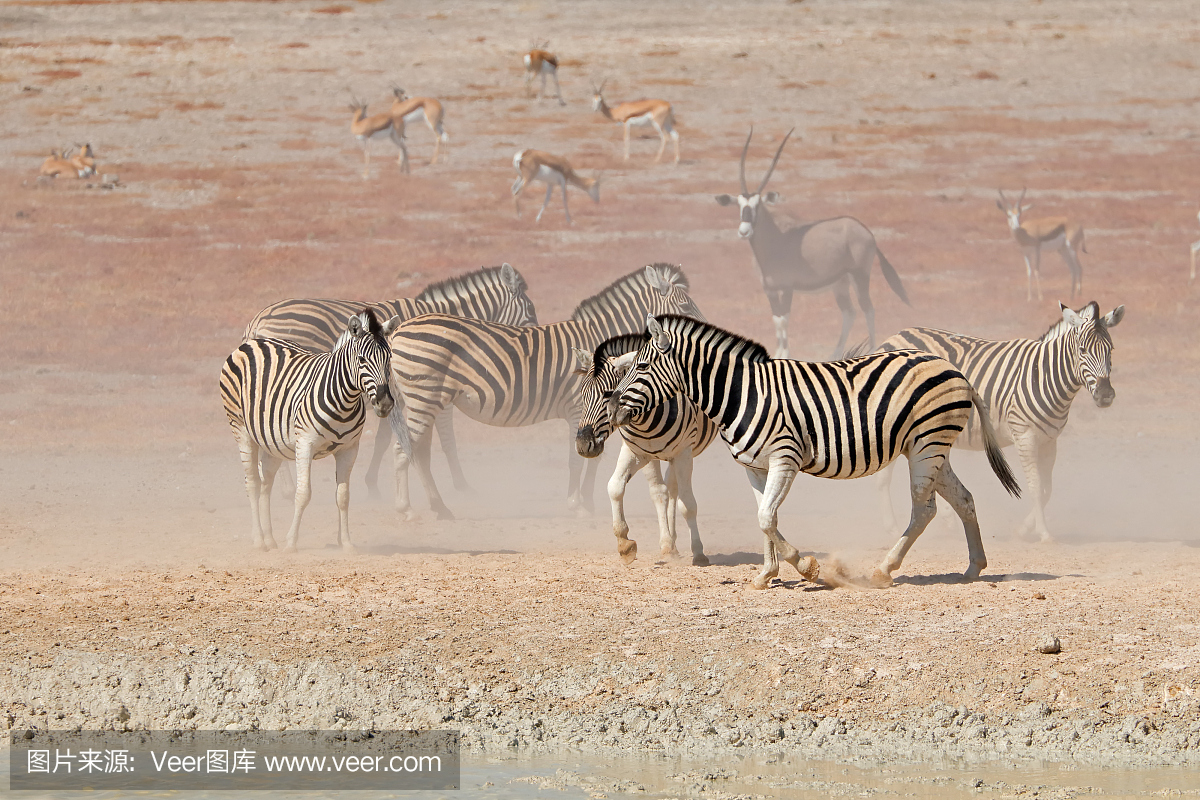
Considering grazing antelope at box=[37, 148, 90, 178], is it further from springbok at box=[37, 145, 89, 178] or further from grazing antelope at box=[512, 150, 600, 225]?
grazing antelope at box=[512, 150, 600, 225]

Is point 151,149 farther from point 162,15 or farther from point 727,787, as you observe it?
point 727,787

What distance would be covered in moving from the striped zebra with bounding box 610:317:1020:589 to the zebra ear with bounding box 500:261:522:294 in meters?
5.06

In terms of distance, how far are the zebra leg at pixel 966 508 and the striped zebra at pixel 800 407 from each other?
18mm

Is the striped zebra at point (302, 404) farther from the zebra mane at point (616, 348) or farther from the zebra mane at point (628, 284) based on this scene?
the zebra mane at point (628, 284)

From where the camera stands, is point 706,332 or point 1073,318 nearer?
point 706,332

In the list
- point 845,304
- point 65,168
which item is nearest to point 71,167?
point 65,168

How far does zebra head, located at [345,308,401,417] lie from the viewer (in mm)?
8758

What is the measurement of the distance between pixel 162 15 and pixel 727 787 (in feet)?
145

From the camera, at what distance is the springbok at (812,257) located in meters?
19.0

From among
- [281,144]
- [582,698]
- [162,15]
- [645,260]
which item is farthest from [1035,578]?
[162,15]

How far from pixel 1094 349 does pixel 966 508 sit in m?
2.33

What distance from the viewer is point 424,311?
12023 mm

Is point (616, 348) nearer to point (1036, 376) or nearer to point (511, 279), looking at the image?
point (1036, 376)

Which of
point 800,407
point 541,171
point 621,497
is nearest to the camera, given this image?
point 800,407
